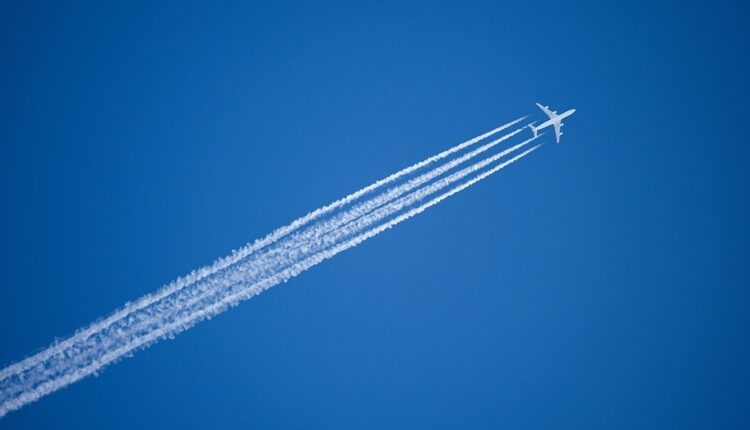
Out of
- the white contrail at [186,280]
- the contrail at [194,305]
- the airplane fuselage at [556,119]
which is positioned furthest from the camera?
the airplane fuselage at [556,119]

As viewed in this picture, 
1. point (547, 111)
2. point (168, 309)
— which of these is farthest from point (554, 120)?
point (168, 309)

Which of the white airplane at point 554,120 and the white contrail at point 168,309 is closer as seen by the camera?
the white contrail at point 168,309

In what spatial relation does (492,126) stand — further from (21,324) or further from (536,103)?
(21,324)

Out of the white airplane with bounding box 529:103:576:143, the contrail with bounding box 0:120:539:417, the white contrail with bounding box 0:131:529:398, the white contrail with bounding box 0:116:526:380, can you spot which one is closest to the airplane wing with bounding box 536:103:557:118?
the white airplane with bounding box 529:103:576:143

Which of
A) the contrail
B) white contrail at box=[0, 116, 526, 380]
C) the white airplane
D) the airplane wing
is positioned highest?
the airplane wing

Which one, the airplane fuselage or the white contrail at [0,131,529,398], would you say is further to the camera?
the airplane fuselage

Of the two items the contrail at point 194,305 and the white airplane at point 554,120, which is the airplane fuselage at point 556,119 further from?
the contrail at point 194,305

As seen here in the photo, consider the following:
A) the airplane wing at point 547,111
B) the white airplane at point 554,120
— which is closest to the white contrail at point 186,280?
the white airplane at point 554,120

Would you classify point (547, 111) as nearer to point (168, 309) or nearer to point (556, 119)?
point (556, 119)

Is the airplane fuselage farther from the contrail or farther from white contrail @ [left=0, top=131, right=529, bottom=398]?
white contrail @ [left=0, top=131, right=529, bottom=398]
